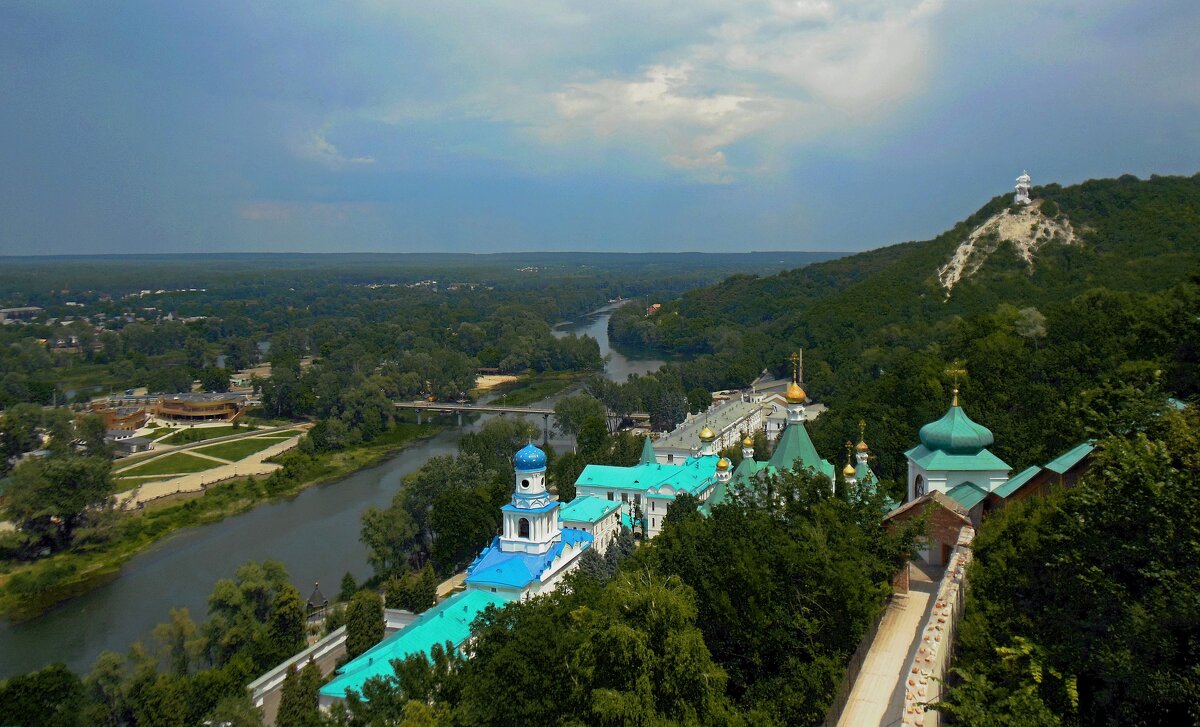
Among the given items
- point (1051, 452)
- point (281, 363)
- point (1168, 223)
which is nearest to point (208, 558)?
point (1051, 452)

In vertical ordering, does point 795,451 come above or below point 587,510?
above

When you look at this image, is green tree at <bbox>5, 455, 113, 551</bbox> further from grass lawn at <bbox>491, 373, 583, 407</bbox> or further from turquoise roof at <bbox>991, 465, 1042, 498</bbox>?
grass lawn at <bbox>491, 373, 583, 407</bbox>

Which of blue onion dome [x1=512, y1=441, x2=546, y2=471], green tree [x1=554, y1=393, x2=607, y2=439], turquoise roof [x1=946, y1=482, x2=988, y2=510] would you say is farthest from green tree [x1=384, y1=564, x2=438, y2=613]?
green tree [x1=554, y1=393, x2=607, y2=439]

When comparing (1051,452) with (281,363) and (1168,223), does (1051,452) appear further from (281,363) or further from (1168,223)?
(281,363)

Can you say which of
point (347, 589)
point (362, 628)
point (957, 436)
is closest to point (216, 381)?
point (347, 589)

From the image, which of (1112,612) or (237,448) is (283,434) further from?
(1112,612)
